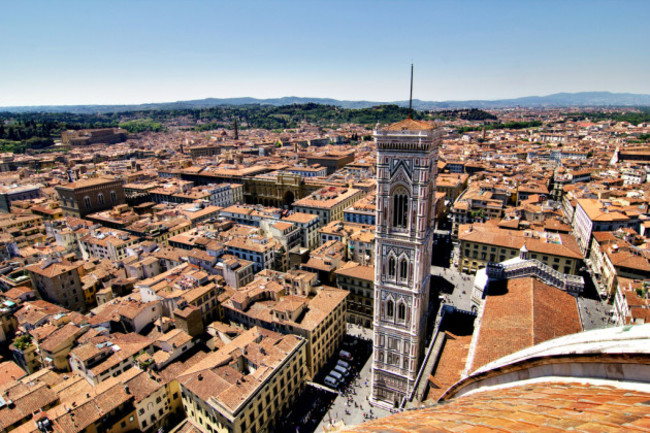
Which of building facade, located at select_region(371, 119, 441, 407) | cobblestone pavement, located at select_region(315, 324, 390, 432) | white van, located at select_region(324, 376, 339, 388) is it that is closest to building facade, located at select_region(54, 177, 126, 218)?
white van, located at select_region(324, 376, 339, 388)

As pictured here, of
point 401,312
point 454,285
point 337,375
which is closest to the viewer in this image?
point 401,312

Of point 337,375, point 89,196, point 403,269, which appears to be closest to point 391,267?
point 403,269

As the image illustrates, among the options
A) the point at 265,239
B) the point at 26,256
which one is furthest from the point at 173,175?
the point at 265,239

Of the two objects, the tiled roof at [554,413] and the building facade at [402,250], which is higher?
the tiled roof at [554,413]

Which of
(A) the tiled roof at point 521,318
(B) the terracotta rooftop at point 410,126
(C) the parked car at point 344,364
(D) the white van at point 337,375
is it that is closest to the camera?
(A) the tiled roof at point 521,318

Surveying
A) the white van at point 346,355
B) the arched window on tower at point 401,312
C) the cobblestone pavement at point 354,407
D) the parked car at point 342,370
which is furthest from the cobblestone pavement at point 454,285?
the arched window on tower at point 401,312

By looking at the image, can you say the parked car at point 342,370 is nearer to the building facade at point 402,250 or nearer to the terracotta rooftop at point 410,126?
the building facade at point 402,250

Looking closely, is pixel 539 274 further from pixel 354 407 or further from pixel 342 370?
pixel 342 370

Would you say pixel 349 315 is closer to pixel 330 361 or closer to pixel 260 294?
pixel 330 361
